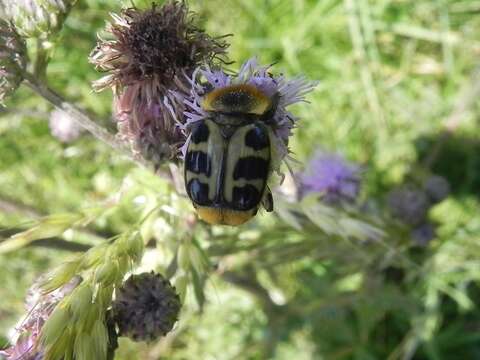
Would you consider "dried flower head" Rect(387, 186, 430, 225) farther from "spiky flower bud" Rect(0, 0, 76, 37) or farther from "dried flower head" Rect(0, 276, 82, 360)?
"spiky flower bud" Rect(0, 0, 76, 37)

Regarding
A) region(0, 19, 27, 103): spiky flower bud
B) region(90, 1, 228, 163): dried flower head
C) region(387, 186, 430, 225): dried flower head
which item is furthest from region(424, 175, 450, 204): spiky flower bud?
region(0, 19, 27, 103): spiky flower bud

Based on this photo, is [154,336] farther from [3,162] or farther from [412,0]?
[412,0]

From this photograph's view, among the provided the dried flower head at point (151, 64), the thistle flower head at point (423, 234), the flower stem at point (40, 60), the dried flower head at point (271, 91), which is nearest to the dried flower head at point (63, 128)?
the flower stem at point (40, 60)

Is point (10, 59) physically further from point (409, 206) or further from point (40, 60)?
point (409, 206)

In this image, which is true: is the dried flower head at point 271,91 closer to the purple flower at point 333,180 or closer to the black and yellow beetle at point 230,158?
the black and yellow beetle at point 230,158

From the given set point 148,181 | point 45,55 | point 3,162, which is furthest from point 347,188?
point 3,162

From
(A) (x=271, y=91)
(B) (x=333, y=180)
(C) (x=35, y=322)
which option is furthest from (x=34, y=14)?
(B) (x=333, y=180)

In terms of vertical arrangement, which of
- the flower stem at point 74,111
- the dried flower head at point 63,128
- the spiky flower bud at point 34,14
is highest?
the spiky flower bud at point 34,14
